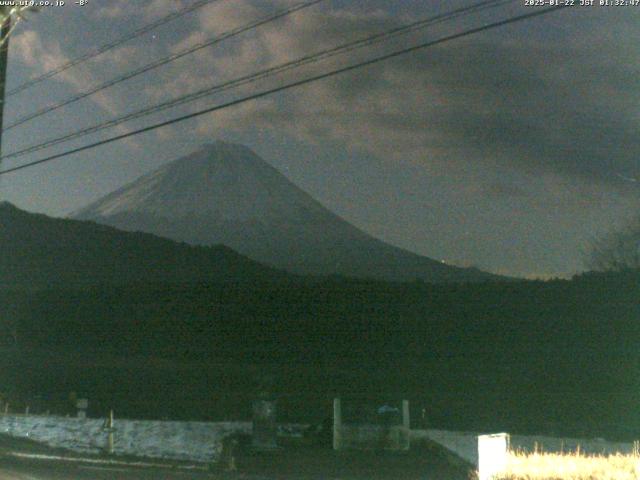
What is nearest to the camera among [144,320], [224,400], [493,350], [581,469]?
[581,469]

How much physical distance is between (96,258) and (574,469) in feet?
317

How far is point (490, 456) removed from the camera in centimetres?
1259

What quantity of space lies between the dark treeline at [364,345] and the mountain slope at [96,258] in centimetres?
1155

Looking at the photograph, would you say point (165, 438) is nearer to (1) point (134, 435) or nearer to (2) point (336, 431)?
(1) point (134, 435)

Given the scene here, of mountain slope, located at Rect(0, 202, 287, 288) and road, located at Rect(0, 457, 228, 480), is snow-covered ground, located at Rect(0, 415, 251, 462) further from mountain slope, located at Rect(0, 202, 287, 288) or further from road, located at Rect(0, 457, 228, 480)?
mountain slope, located at Rect(0, 202, 287, 288)

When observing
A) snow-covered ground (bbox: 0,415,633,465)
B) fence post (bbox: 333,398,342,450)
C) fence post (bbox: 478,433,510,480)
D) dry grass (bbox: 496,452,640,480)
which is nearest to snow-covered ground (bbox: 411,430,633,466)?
snow-covered ground (bbox: 0,415,633,465)

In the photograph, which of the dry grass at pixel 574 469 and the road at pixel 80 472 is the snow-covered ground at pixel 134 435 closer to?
the road at pixel 80 472

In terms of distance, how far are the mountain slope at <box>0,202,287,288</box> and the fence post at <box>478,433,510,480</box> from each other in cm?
7860

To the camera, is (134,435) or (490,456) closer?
(490,456)

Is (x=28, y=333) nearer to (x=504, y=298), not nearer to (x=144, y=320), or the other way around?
(x=144, y=320)

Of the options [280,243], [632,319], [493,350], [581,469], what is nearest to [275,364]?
[493,350]

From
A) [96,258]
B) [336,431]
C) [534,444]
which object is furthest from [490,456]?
[96,258]

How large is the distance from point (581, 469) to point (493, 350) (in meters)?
47.4

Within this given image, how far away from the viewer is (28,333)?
246 feet
